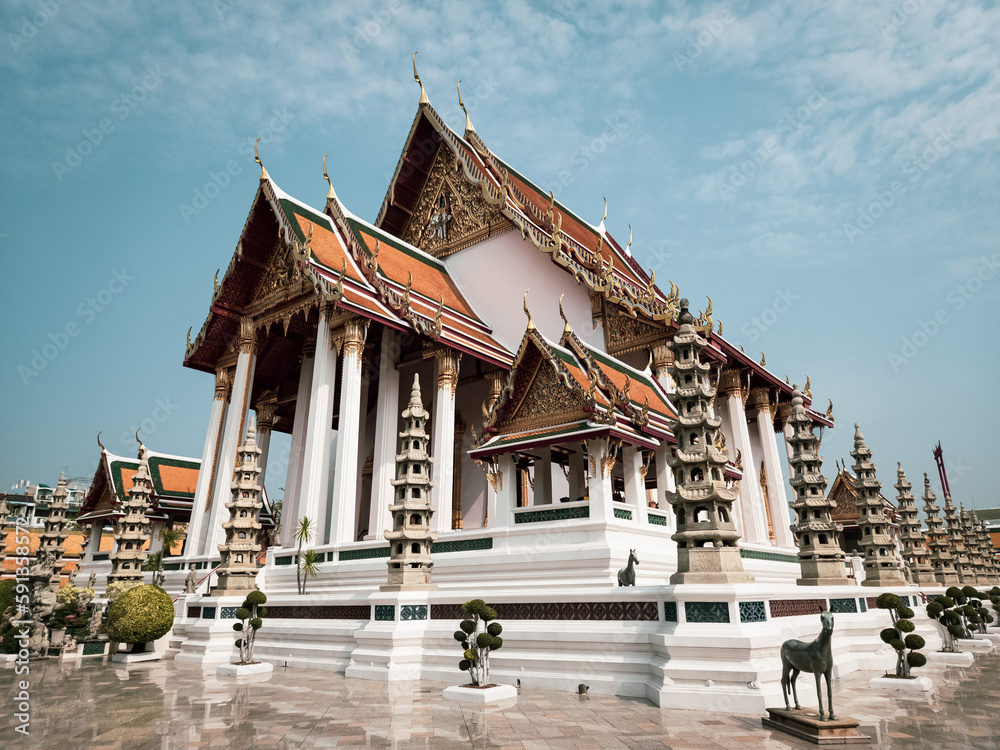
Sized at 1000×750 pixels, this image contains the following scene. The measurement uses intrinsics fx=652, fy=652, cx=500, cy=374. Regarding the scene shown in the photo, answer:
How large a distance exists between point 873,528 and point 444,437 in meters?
8.41

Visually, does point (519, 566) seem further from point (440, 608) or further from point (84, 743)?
point (84, 743)

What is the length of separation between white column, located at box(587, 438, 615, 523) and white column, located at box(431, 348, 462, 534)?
16.3ft

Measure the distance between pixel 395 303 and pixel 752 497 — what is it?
35.1 feet

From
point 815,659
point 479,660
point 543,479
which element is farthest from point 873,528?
point 479,660

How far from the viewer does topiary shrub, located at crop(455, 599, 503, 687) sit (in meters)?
6.26

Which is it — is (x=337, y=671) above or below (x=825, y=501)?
below

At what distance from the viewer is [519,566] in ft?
30.7

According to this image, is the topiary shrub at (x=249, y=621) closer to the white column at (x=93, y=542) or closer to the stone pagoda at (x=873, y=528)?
the stone pagoda at (x=873, y=528)

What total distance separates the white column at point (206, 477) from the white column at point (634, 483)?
10517 millimetres

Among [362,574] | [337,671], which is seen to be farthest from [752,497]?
[337,671]

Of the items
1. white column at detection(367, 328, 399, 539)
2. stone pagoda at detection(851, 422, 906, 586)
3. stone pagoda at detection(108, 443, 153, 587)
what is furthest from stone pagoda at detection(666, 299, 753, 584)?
stone pagoda at detection(108, 443, 153, 587)

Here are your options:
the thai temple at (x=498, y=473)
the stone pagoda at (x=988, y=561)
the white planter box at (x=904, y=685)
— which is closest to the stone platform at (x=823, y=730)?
the thai temple at (x=498, y=473)

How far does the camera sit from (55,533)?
43.4 feet

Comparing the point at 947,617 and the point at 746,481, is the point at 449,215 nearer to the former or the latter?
the point at 746,481
